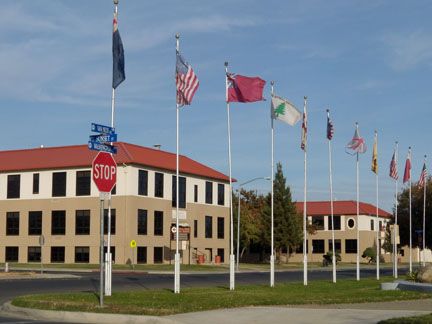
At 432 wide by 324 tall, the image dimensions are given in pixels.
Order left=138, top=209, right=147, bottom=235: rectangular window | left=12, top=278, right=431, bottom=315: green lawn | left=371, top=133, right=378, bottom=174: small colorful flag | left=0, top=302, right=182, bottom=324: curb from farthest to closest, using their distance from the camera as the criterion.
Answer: left=138, top=209, right=147, bottom=235: rectangular window, left=371, top=133, right=378, bottom=174: small colorful flag, left=12, top=278, right=431, bottom=315: green lawn, left=0, top=302, right=182, bottom=324: curb

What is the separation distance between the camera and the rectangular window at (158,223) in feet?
230

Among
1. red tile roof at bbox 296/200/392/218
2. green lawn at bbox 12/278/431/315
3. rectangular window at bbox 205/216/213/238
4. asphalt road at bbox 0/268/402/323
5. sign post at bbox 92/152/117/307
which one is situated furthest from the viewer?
red tile roof at bbox 296/200/392/218

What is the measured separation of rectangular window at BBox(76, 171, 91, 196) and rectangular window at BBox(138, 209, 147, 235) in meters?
5.26

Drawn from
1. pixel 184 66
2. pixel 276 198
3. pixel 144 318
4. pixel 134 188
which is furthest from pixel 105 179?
pixel 276 198

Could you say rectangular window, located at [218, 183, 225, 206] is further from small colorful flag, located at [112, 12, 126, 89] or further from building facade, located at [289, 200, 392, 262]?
small colorful flag, located at [112, 12, 126, 89]

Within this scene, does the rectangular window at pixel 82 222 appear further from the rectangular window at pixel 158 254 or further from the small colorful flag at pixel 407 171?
the small colorful flag at pixel 407 171

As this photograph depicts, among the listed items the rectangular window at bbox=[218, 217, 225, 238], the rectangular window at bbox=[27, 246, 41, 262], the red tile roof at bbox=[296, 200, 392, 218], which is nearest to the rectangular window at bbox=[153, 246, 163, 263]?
the rectangular window at bbox=[218, 217, 225, 238]

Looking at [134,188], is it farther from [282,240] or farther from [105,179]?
[105,179]

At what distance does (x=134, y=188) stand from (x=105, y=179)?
1908 inches

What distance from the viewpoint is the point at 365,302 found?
21.3 metres

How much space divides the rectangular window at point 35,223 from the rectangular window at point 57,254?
90.5 inches

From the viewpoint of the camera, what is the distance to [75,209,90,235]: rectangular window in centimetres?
6825

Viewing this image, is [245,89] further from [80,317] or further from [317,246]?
[317,246]

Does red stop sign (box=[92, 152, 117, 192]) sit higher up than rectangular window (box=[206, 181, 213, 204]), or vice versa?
rectangular window (box=[206, 181, 213, 204])
